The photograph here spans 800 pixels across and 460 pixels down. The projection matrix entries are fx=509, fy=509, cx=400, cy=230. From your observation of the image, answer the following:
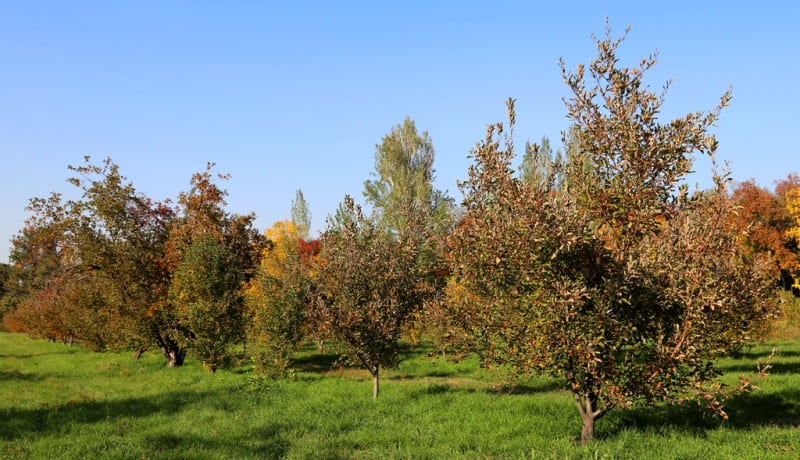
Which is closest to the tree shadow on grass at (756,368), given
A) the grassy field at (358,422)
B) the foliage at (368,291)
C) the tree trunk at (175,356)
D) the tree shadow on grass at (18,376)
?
the grassy field at (358,422)

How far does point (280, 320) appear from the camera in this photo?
23781 mm

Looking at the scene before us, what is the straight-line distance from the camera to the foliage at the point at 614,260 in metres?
9.05

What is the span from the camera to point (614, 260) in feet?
31.1

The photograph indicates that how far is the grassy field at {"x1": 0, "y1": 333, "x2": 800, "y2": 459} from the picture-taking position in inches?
442

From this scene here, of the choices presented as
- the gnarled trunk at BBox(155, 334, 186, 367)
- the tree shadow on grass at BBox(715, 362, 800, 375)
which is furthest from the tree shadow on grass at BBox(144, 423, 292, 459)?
the tree shadow on grass at BBox(715, 362, 800, 375)

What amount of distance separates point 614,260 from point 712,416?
23.4 ft

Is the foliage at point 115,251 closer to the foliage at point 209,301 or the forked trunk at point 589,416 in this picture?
the foliage at point 209,301

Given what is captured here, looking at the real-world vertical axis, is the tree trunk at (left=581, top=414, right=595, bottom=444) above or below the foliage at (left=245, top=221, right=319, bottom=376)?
below

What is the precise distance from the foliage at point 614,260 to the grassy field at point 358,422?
198 cm

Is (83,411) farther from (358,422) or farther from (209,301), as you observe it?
(209,301)

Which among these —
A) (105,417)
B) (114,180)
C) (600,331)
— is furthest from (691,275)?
(114,180)

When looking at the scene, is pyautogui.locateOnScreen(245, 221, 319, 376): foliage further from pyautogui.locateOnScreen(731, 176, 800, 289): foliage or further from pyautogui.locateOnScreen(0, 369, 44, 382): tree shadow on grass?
pyautogui.locateOnScreen(731, 176, 800, 289): foliage

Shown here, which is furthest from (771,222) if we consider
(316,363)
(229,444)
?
(229,444)

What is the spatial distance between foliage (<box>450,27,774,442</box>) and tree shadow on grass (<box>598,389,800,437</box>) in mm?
2919
